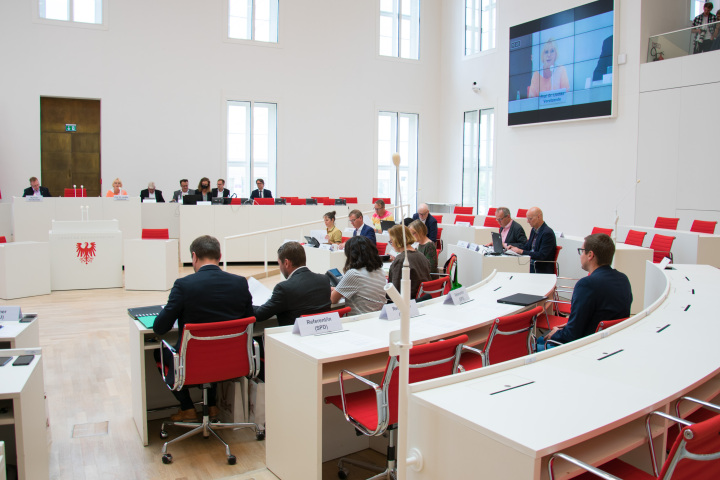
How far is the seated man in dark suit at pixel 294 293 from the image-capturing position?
3.75 meters

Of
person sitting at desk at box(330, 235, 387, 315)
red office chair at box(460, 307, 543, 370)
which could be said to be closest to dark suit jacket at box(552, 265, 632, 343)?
red office chair at box(460, 307, 543, 370)

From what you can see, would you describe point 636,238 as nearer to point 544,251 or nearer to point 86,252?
point 544,251

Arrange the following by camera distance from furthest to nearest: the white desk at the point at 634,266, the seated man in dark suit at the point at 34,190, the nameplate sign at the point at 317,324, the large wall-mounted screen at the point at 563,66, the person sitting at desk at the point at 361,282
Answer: the large wall-mounted screen at the point at 563,66
the seated man in dark suit at the point at 34,190
the white desk at the point at 634,266
the person sitting at desk at the point at 361,282
the nameplate sign at the point at 317,324

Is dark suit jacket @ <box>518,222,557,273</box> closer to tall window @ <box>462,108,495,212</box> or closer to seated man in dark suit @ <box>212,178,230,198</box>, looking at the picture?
seated man in dark suit @ <box>212,178,230,198</box>

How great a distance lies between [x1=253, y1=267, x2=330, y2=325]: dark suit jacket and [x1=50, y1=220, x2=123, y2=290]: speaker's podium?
20.6ft

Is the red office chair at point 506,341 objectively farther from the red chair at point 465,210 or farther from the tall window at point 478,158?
the tall window at point 478,158

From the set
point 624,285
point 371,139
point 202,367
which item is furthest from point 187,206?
point 624,285

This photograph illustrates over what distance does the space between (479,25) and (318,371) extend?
1440 centimetres

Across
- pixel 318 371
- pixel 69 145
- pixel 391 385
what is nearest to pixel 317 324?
pixel 318 371

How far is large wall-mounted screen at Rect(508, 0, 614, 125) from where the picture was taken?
38.0 ft

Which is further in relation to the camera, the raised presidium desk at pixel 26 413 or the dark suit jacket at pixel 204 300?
the dark suit jacket at pixel 204 300

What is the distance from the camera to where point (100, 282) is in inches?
360

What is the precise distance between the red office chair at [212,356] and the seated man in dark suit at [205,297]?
0.53ft

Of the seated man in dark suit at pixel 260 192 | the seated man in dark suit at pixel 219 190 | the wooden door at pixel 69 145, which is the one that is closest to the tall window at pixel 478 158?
the seated man in dark suit at pixel 260 192
